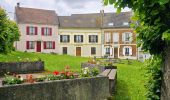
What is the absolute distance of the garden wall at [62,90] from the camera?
8906 millimetres

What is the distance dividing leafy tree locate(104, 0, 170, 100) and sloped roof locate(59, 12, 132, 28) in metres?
61.0

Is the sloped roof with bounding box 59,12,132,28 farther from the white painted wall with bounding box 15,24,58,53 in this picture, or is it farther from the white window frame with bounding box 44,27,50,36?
the white window frame with bounding box 44,27,50,36

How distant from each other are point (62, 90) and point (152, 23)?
5.17 meters

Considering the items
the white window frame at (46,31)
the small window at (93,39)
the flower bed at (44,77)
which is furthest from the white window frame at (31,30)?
the flower bed at (44,77)

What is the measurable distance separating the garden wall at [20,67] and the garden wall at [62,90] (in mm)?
10519

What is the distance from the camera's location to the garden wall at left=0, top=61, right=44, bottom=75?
2139 centimetres

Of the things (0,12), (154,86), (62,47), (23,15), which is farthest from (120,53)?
(154,86)

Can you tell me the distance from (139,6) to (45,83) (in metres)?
5.00

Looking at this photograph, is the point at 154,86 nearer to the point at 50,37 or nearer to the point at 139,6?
the point at 139,6

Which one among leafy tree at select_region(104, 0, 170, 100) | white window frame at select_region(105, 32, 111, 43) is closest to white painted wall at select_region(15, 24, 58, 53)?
white window frame at select_region(105, 32, 111, 43)

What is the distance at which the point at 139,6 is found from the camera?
5.52m

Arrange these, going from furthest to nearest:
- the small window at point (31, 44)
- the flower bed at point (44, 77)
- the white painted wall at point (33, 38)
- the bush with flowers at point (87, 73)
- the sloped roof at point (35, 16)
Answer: the small window at point (31, 44) < the sloped roof at point (35, 16) < the white painted wall at point (33, 38) < the bush with flowers at point (87, 73) < the flower bed at point (44, 77)

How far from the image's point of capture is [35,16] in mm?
64625

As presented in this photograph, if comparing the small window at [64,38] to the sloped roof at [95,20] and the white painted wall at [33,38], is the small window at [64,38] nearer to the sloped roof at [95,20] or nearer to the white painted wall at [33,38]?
the white painted wall at [33,38]
